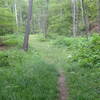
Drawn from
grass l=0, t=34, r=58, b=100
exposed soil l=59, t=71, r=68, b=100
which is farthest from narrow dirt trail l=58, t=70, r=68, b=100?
grass l=0, t=34, r=58, b=100

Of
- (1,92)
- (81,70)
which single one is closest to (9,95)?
(1,92)

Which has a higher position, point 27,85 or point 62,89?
point 27,85

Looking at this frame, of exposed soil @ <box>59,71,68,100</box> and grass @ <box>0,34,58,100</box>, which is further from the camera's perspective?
exposed soil @ <box>59,71,68,100</box>

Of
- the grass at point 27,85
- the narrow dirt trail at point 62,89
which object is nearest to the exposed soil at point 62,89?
the narrow dirt trail at point 62,89

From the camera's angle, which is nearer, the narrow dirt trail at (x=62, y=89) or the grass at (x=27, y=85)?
the grass at (x=27, y=85)

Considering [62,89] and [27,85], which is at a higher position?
[27,85]

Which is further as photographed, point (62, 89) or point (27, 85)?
point (62, 89)

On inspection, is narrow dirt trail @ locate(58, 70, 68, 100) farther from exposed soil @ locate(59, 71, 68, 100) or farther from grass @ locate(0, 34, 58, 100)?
grass @ locate(0, 34, 58, 100)

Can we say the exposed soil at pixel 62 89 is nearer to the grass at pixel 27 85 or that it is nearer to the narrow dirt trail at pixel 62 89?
the narrow dirt trail at pixel 62 89

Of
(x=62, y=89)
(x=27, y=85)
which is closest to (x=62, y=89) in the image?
(x=62, y=89)

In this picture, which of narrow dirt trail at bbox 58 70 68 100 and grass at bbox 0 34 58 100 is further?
narrow dirt trail at bbox 58 70 68 100

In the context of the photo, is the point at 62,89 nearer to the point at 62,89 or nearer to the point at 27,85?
the point at 62,89

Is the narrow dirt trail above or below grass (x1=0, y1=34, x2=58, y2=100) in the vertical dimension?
below

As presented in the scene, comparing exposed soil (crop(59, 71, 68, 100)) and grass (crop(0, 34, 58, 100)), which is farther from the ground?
grass (crop(0, 34, 58, 100))
